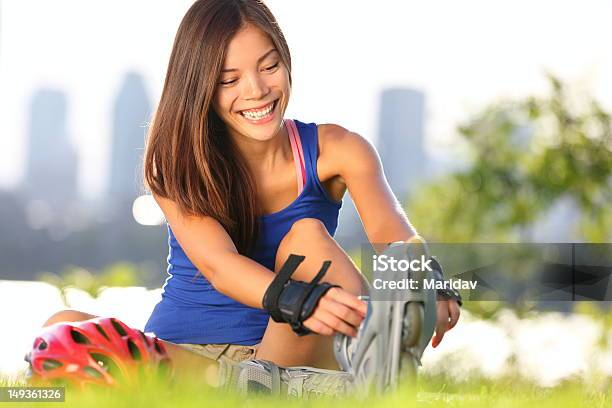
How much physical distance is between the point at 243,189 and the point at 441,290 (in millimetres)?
747

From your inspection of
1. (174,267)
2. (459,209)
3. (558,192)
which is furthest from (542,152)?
(174,267)

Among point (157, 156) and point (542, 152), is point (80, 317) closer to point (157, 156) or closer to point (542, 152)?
point (157, 156)

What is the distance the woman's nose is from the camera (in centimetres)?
282

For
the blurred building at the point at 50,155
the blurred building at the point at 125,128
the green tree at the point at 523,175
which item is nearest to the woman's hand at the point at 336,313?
the green tree at the point at 523,175

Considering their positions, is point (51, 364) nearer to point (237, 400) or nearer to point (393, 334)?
point (237, 400)

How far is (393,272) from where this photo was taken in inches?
89.1

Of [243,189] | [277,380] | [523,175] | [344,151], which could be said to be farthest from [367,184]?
[523,175]

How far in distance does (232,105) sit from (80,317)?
694 mm

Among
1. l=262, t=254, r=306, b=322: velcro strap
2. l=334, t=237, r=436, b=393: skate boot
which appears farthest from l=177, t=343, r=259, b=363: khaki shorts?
l=334, t=237, r=436, b=393: skate boot

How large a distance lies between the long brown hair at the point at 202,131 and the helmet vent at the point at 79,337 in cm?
56

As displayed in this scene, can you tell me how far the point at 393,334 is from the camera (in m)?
2.22

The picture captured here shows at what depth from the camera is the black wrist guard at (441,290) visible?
243 cm

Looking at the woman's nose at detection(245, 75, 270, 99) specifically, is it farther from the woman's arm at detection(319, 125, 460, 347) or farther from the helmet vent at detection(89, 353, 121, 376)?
the helmet vent at detection(89, 353, 121, 376)

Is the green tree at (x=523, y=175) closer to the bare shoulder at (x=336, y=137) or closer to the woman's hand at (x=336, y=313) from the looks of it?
the bare shoulder at (x=336, y=137)
